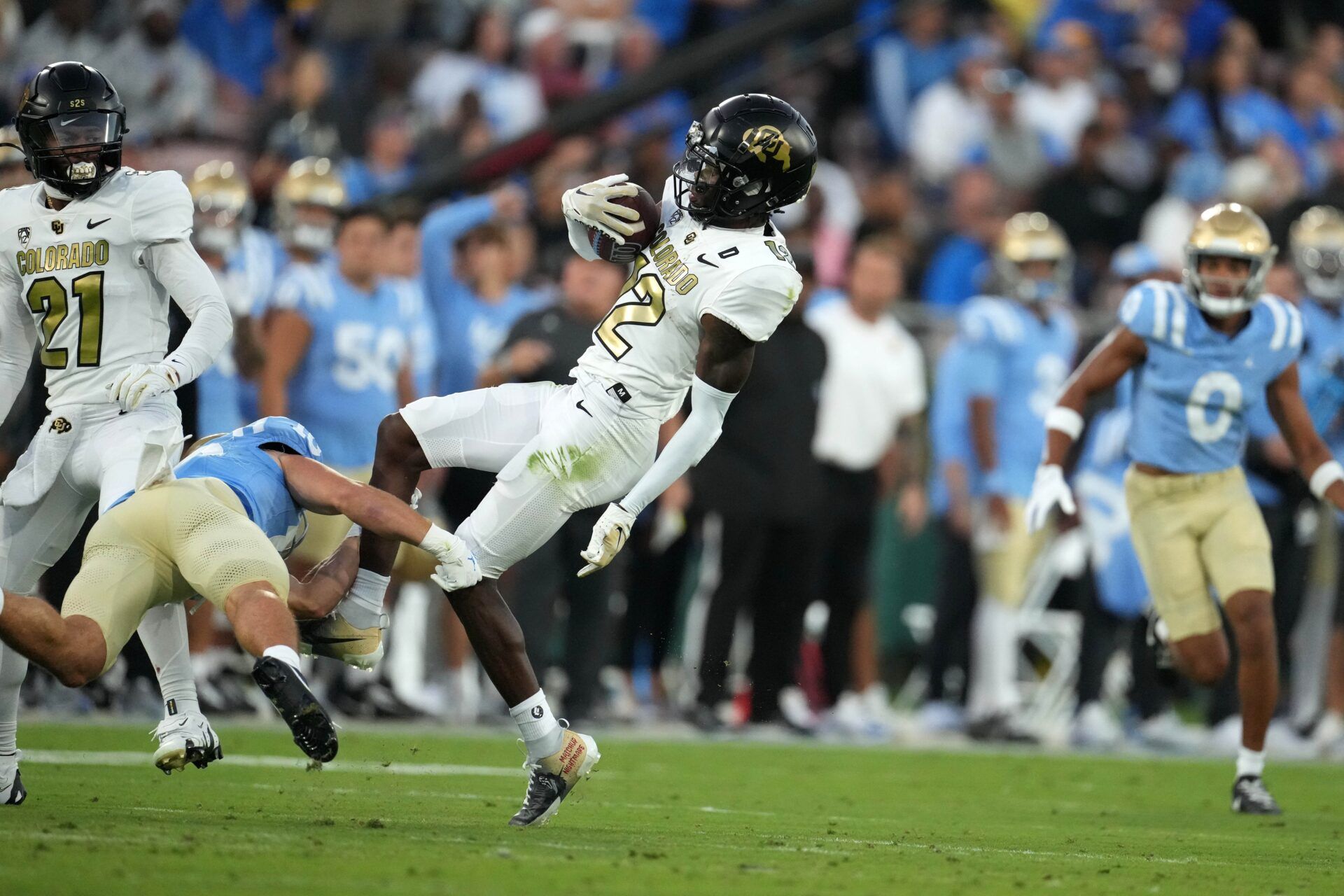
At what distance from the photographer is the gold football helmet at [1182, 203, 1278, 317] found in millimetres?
7539

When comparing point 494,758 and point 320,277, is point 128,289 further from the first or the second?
point 320,277

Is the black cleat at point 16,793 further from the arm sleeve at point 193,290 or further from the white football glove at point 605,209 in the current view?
the white football glove at point 605,209

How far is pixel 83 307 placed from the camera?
6.05 m

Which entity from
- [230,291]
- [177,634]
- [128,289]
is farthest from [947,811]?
[230,291]

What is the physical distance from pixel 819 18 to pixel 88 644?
7193 millimetres

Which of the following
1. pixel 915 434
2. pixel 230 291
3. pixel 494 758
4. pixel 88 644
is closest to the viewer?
pixel 88 644

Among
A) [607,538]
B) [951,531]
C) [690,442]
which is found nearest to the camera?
[607,538]

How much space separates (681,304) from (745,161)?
1.53 feet

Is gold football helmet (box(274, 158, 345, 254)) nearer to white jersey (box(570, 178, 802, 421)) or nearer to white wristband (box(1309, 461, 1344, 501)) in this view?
white jersey (box(570, 178, 802, 421))

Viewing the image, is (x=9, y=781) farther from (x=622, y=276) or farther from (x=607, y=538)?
(x=622, y=276)

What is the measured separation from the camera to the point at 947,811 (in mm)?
6902

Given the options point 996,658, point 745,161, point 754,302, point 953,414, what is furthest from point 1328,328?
point 754,302

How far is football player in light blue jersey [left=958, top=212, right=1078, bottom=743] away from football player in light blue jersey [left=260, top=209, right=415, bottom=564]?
3.04m

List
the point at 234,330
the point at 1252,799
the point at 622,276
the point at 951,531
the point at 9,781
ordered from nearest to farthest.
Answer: the point at 9,781 < the point at 1252,799 < the point at 234,330 < the point at 622,276 < the point at 951,531
